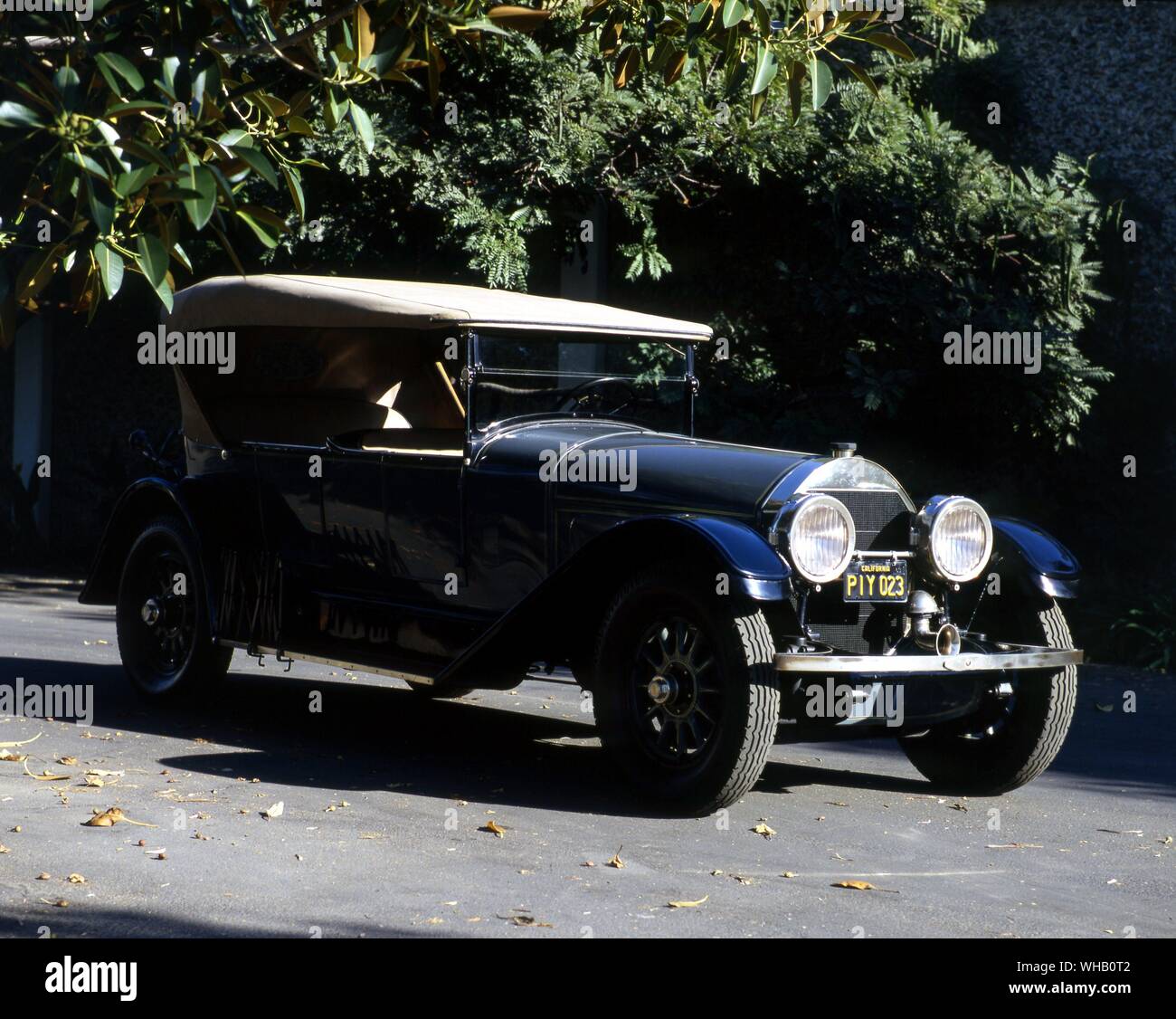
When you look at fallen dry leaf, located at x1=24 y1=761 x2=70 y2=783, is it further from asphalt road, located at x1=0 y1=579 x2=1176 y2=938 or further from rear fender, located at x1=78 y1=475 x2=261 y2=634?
rear fender, located at x1=78 y1=475 x2=261 y2=634

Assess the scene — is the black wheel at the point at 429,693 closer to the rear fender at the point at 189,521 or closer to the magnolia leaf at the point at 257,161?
the rear fender at the point at 189,521

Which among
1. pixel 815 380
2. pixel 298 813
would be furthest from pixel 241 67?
pixel 298 813

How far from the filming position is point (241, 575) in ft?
25.3

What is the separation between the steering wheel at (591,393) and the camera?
7441mm

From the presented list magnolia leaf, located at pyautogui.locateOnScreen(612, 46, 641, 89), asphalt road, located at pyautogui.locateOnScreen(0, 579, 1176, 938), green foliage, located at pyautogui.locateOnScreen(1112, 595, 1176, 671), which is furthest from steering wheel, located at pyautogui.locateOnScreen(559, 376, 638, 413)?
green foliage, located at pyautogui.locateOnScreen(1112, 595, 1176, 671)

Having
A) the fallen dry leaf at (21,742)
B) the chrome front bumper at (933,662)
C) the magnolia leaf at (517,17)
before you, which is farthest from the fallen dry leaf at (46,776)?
the magnolia leaf at (517,17)

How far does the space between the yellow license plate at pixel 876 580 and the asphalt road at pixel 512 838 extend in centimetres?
83

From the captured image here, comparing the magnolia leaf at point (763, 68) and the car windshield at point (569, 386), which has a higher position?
the magnolia leaf at point (763, 68)

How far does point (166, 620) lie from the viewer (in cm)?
809

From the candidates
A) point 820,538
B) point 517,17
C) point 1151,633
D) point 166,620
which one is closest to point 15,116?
point 517,17

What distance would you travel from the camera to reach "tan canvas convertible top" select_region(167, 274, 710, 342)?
22.9 ft

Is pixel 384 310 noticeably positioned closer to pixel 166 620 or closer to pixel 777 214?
pixel 166 620

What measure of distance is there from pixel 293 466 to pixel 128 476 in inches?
396
